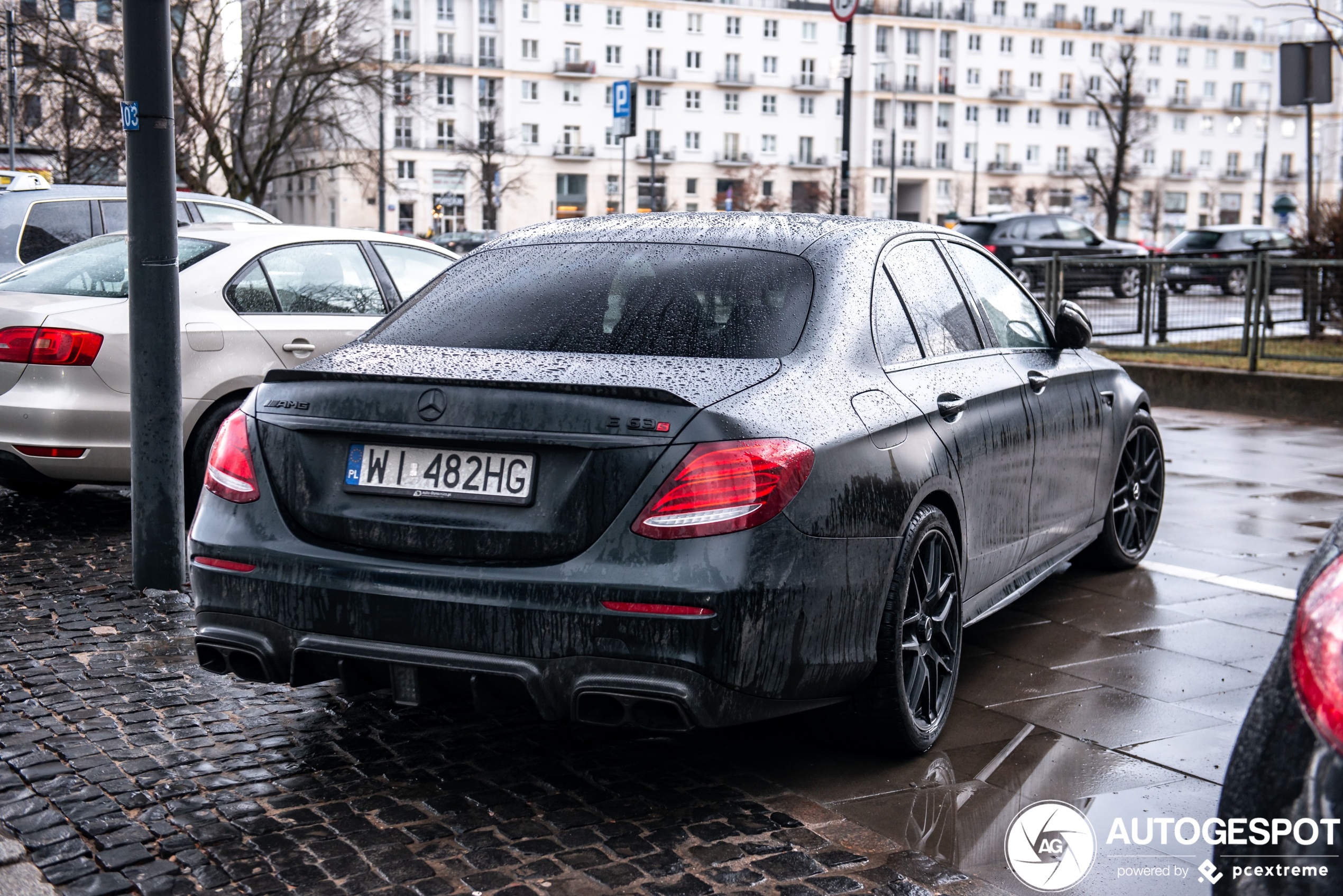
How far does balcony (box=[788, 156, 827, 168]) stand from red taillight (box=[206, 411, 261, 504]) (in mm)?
103770

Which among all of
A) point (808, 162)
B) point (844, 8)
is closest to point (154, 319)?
A: point (844, 8)

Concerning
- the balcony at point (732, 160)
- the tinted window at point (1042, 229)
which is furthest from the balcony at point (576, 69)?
the tinted window at point (1042, 229)

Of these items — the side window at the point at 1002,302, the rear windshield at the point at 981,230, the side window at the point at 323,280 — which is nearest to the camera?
the side window at the point at 1002,302

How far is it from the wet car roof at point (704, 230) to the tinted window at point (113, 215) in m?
6.20

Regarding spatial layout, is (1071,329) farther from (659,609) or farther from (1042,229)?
(1042,229)

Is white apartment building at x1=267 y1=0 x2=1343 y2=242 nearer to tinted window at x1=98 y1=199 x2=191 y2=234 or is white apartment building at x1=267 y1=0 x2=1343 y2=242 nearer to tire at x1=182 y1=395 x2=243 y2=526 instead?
tinted window at x1=98 y1=199 x2=191 y2=234

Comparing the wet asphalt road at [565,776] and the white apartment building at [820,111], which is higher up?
the white apartment building at [820,111]

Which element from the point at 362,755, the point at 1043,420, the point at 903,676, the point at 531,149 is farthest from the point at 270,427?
the point at 531,149

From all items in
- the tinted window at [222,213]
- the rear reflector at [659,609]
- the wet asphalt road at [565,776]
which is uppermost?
the tinted window at [222,213]

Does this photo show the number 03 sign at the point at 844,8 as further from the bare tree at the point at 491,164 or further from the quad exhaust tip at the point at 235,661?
the bare tree at the point at 491,164

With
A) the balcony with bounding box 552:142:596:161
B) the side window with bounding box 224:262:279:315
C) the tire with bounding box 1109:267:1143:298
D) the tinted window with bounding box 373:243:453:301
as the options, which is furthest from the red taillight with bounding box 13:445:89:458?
the balcony with bounding box 552:142:596:161

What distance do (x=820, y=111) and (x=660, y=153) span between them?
1320 centimetres

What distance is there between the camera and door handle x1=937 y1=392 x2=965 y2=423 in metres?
4.25

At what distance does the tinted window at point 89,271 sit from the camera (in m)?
7.08
